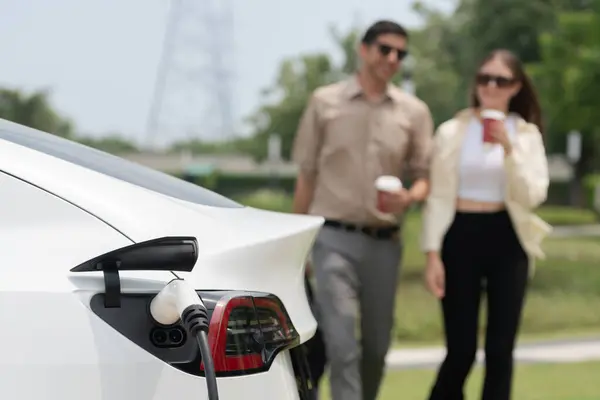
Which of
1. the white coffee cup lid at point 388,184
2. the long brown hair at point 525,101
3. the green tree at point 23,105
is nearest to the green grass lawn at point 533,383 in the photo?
the long brown hair at point 525,101

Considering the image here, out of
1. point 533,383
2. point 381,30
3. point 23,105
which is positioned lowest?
point 23,105

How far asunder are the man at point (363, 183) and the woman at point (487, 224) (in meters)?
0.20

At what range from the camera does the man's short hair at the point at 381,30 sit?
5773 mm

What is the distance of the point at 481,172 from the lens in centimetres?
562

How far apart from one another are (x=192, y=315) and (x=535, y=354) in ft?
28.0

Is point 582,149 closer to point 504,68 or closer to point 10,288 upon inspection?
point 504,68

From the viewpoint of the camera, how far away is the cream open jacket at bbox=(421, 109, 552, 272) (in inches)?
217

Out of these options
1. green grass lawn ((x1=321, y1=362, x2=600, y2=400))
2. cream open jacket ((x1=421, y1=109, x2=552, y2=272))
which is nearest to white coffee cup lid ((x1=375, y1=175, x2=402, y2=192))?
cream open jacket ((x1=421, y1=109, x2=552, y2=272))

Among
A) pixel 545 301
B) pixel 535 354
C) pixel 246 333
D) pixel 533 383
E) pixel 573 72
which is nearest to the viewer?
pixel 246 333

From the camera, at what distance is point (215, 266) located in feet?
Answer: 9.15

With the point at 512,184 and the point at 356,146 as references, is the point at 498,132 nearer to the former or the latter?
the point at 512,184

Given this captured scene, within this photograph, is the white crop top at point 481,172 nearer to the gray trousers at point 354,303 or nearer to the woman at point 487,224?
the woman at point 487,224

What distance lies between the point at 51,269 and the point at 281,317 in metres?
0.59

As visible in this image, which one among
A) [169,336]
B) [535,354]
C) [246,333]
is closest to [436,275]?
[246,333]
